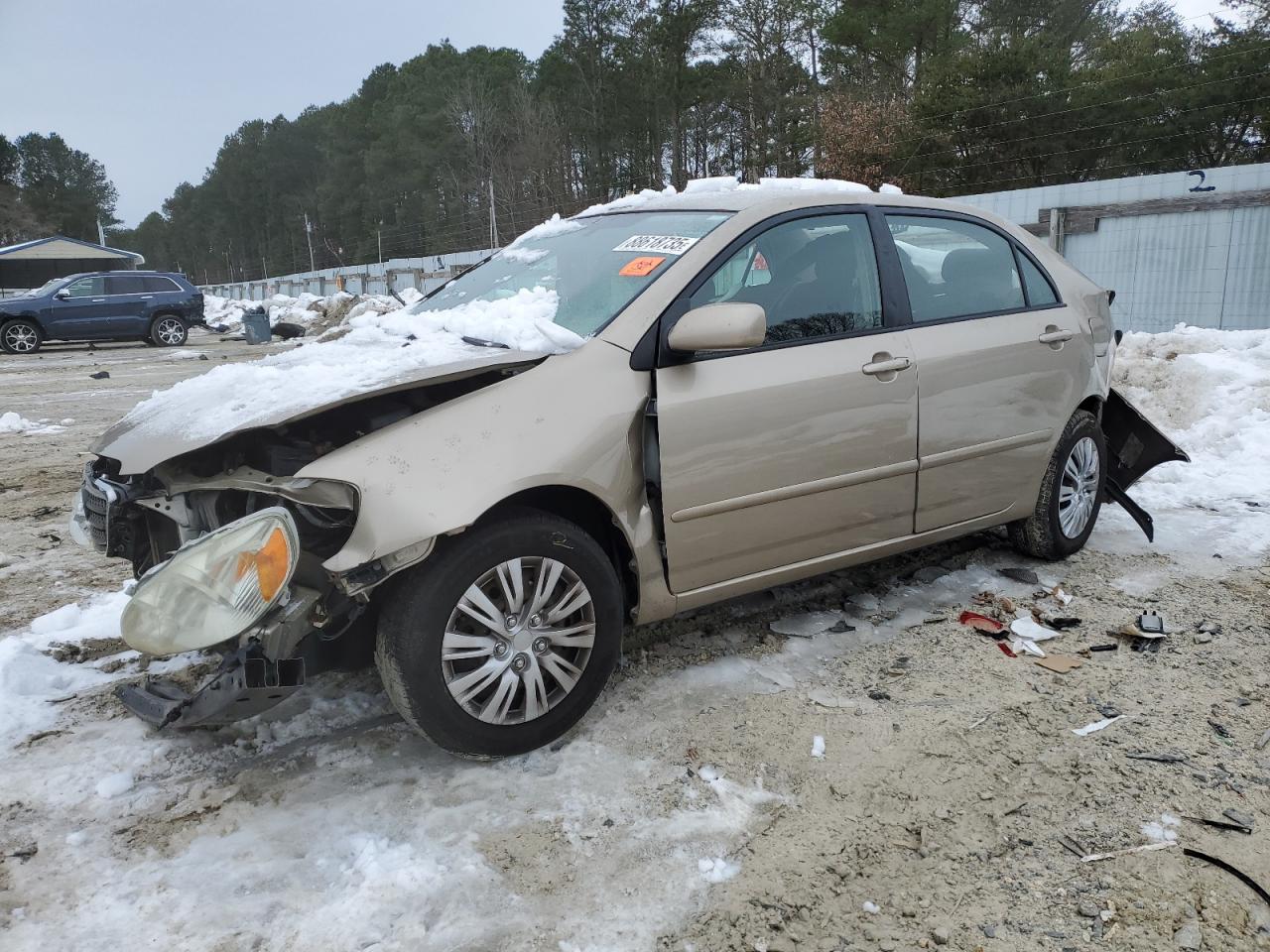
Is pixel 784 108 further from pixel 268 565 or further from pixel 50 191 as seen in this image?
pixel 50 191

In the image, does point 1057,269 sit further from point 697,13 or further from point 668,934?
point 697,13

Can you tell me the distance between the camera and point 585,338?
3217 millimetres

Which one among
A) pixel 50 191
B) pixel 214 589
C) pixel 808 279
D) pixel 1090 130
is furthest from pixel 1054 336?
pixel 50 191

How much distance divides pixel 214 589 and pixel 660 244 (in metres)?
1.97

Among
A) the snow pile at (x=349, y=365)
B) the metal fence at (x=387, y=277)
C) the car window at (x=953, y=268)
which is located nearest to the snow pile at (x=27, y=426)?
the snow pile at (x=349, y=365)

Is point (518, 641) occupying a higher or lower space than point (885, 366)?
lower

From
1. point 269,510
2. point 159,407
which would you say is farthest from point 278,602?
point 159,407

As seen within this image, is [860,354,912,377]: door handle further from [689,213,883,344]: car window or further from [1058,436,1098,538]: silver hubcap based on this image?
[1058,436,1098,538]: silver hubcap

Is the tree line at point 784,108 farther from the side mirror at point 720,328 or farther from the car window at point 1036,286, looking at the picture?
the side mirror at point 720,328

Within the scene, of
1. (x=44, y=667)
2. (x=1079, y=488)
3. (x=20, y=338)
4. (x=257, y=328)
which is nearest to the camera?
(x=44, y=667)

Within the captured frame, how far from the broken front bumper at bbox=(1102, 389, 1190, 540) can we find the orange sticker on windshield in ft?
9.47

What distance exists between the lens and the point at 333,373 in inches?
119

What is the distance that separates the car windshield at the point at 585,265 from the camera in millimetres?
3410

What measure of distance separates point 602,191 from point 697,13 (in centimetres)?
760
